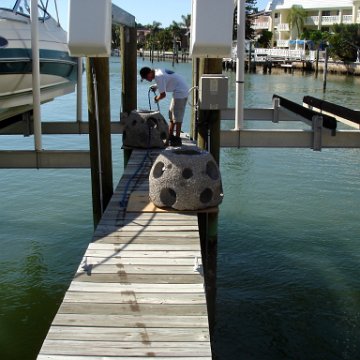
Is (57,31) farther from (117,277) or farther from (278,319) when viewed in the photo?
(117,277)

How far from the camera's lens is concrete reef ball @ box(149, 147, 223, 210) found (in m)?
6.77

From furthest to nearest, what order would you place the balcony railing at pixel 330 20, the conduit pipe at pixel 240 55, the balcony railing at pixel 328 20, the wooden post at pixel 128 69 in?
the balcony railing at pixel 330 20, the balcony railing at pixel 328 20, the wooden post at pixel 128 69, the conduit pipe at pixel 240 55

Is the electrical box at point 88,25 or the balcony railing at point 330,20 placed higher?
the balcony railing at point 330,20

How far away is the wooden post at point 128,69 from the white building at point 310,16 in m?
73.8

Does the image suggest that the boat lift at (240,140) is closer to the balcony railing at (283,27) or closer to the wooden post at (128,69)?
the wooden post at (128,69)

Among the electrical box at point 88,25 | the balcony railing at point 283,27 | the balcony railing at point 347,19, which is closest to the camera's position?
the electrical box at point 88,25

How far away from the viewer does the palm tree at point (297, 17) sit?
8619cm

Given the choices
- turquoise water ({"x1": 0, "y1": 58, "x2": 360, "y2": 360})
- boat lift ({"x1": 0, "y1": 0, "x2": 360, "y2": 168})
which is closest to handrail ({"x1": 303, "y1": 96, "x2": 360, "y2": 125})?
boat lift ({"x1": 0, "y1": 0, "x2": 360, "y2": 168})

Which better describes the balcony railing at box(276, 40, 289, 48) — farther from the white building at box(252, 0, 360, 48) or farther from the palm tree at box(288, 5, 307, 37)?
the palm tree at box(288, 5, 307, 37)

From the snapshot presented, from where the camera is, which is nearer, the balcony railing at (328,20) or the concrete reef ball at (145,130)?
the concrete reef ball at (145,130)

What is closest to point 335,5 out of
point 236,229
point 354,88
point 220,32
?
point 354,88

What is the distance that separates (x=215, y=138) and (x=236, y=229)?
203 inches

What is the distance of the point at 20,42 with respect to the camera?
8953 mm

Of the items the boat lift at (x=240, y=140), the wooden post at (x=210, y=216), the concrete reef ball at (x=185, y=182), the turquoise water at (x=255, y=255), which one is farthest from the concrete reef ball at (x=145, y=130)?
the concrete reef ball at (x=185, y=182)
